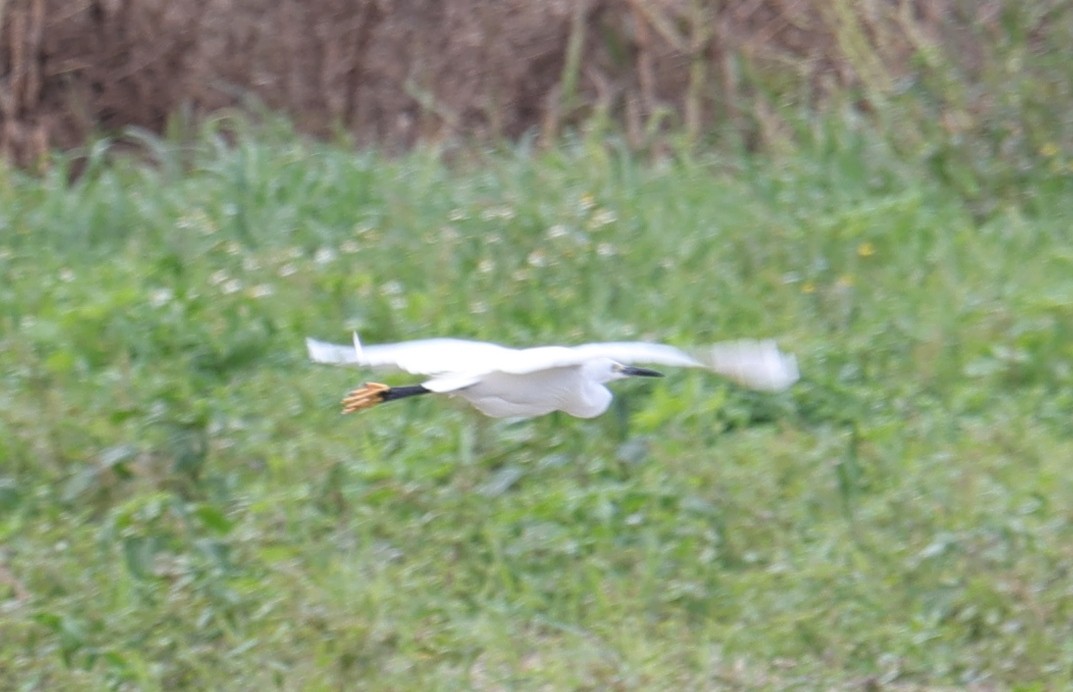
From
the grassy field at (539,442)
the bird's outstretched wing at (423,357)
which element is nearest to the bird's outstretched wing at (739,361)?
the bird's outstretched wing at (423,357)

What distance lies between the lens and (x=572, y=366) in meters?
2.64

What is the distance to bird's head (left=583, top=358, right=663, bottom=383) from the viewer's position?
2.68m

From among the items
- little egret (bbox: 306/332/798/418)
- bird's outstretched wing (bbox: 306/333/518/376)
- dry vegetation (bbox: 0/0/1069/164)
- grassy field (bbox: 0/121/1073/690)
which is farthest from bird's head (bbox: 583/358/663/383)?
dry vegetation (bbox: 0/0/1069/164)

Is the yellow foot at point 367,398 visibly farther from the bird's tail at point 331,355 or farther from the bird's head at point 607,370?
the bird's head at point 607,370

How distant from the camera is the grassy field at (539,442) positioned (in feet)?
13.1

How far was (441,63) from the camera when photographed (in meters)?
7.16

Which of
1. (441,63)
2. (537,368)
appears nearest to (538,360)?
(537,368)

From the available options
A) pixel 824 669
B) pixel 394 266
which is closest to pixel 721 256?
pixel 394 266

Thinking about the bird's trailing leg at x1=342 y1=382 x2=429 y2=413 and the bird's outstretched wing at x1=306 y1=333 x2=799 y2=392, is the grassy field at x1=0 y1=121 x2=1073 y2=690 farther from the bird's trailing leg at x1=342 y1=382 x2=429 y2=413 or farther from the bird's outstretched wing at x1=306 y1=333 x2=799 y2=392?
the bird's outstretched wing at x1=306 y1=333 x2=799 y2=392

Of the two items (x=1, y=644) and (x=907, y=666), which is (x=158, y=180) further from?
(x=907, y=666)

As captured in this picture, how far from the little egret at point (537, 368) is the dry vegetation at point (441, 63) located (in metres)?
3.91

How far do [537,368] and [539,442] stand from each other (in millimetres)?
2123

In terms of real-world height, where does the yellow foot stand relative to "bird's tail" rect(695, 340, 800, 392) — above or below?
below

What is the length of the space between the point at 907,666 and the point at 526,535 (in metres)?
0.98
